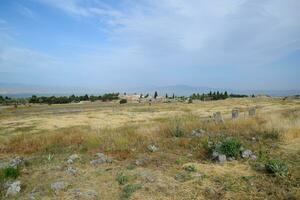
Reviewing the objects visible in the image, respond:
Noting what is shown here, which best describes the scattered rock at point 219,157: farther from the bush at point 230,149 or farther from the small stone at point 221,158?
the bush at point 230,149

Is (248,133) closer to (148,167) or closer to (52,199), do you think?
(148,167)

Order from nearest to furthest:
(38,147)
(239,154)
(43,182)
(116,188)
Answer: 1. (116,188)
2. (43,182)
3. (239,154)
4. (38,147)

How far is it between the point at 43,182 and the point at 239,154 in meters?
5.75

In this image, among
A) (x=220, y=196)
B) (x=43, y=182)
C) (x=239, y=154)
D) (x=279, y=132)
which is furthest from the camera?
(x=279, y=132)

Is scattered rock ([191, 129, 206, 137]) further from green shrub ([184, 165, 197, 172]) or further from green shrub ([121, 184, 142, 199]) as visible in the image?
green shrub ([121, 184, 142, 199])

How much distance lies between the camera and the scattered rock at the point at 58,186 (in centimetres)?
781

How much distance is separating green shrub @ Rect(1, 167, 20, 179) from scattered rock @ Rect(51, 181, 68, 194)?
1733mm

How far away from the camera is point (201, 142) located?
11859 mm

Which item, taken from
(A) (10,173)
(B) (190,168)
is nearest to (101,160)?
(A) (10,173)

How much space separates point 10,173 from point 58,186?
2.06m

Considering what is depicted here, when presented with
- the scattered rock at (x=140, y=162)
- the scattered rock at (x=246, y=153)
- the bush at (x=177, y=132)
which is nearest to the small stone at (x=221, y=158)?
the scattered rock at (x=246, y=153)

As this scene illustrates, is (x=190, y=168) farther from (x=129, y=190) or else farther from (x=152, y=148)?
(x=152, y=148)

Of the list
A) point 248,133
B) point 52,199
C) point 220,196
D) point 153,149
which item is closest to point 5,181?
point 52,199

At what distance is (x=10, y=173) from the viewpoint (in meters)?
9.13
